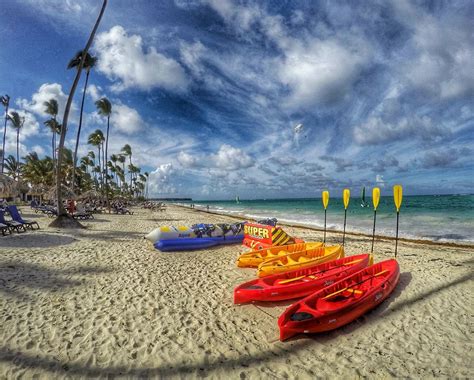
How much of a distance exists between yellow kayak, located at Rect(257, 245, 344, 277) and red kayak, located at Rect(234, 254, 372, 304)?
0.21m

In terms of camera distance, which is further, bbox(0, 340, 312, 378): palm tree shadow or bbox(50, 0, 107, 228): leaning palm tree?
bbox(50, 0, 107, 228): leaning palm tree

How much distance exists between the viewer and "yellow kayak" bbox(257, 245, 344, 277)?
666 cm

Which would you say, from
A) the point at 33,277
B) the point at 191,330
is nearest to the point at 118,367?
the point at 191,330

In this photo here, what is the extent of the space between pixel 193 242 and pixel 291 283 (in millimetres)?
5773

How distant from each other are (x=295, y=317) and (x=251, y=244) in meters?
6.85

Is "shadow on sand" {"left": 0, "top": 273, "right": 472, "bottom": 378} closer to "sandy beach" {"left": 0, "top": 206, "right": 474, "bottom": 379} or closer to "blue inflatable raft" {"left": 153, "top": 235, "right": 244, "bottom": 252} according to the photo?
"sandy beach" {"left": 0, "top": 206, "right": 474, "bottom": 379}

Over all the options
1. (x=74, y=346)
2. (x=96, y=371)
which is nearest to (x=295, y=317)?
(x=96, y=371)

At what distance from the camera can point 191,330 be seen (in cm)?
437

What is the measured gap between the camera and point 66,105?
1402 cm

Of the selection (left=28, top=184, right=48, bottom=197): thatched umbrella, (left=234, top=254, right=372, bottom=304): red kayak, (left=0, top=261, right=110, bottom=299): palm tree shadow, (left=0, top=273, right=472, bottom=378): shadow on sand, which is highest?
(left=28, top=184, right=48, bottom=197): thatched umbrella

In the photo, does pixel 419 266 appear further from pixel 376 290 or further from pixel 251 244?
pixel 251 244

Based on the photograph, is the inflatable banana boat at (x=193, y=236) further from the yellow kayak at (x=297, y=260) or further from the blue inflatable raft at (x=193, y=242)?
the yellow kayak at (x=297, y=260)

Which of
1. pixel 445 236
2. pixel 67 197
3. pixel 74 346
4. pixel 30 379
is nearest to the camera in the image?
pixel 30 379

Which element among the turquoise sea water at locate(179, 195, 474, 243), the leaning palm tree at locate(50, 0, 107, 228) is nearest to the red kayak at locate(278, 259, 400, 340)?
the turquoise sea water at locate(179, 195, 474, 243)
